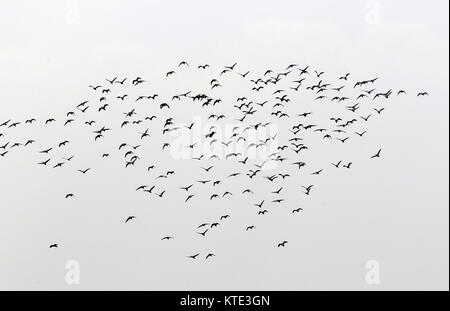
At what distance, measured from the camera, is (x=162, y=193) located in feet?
135

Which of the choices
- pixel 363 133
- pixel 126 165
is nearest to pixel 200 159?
pixel 126 165

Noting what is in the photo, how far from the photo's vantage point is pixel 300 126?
4038cm

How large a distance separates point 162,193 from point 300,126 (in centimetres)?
915

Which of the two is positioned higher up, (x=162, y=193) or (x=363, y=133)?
(x=363, y=133)
